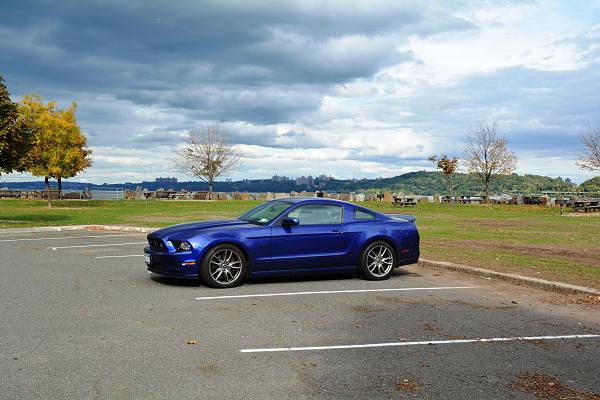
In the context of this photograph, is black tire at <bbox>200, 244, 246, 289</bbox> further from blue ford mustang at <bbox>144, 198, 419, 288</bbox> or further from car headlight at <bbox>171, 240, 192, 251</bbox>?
car headlight at <bbox>171, 240, 192, 251</bbox>

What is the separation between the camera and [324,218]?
1029 cm

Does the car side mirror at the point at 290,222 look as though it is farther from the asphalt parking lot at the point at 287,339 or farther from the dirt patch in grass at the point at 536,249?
the dirt patch in grass at the point at 536,249

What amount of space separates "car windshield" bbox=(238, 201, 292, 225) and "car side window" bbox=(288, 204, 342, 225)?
0.76 feet

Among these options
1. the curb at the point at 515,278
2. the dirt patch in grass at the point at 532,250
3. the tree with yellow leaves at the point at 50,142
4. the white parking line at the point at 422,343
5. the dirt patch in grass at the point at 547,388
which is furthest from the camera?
the tree with yellow leaves at the point at 50,142

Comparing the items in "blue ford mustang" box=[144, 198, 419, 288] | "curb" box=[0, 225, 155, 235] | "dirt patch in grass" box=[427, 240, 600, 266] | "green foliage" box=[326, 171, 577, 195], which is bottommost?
"dirt patch in grass" box=[427, 240, 600, 266]

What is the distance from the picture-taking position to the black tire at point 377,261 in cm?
1034

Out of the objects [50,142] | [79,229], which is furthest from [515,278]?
[50,142]

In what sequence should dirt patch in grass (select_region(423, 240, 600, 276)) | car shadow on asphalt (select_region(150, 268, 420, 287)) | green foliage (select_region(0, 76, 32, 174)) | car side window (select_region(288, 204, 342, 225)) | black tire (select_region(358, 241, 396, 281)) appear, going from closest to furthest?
car shadow on asphalt (select_region(150, 268, 420, 287)) < car side window (select_region(288, 204, 342, 225)) < black tire (select_region(358, 241, 396, 281)) < dirt patch in grass (select_region(423, 240, 600, 276)) < green foliage (select_region(0, 76, 32, 174))

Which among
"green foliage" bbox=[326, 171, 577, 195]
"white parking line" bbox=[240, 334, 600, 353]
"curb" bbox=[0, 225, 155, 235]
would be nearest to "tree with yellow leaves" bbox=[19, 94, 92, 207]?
"curb" bbox=[0, 225, 155, 235]

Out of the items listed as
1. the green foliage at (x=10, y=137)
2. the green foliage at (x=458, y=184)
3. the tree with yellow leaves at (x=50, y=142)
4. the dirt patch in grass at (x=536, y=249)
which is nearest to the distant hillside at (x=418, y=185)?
the green foliage at (x=458, y=184)

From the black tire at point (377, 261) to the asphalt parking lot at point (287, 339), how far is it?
0.21 m

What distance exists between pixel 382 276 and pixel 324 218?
146 cm

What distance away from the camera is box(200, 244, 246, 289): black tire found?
931cm

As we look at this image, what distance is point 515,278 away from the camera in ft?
33.5
